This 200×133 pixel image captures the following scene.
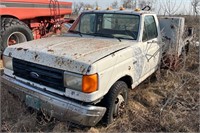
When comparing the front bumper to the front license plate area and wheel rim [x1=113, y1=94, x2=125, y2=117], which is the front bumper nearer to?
the front license plate area

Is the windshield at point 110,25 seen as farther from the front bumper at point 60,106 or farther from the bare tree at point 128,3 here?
the bare tree at point 128,3

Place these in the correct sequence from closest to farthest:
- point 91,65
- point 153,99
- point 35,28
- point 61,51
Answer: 1. point 91,65
2. point 61,51
3. point 153,99
4. point 35,28

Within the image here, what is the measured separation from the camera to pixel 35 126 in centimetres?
345

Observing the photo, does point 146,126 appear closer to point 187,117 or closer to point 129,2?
point 187,117

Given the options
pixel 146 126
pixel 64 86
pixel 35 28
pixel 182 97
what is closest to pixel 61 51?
pixel 64 86

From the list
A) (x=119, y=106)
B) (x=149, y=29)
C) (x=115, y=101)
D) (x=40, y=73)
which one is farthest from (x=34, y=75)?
(x=149, y=29)

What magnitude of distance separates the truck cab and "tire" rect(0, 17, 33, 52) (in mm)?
2584

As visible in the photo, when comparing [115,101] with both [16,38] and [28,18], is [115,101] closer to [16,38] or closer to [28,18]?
[16,38]

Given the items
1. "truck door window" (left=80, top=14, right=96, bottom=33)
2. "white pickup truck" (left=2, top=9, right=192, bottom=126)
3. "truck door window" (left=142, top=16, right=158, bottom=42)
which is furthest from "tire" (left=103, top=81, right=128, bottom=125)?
"truck door window" (left=80, top=14, right=96, bottom=33)

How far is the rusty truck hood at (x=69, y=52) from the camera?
9.66 ft

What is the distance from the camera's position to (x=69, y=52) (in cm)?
324

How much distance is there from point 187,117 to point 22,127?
251cm

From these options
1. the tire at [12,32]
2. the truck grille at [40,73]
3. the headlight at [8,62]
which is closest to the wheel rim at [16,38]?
the tire at [12,32]

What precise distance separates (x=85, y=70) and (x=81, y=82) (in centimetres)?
16
